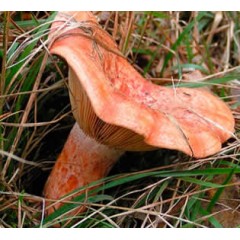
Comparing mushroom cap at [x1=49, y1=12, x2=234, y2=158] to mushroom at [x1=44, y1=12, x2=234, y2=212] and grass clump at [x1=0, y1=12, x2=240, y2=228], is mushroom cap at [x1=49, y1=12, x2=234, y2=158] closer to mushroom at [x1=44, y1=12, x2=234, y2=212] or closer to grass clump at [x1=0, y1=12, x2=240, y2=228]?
mushroom at [x1=44, y1=12, x2=234, y2=212]

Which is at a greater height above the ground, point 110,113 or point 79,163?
point 110,113

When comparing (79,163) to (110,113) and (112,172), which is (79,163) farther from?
(110,113)

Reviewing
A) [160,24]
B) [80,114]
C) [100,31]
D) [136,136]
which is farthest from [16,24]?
[160,24]

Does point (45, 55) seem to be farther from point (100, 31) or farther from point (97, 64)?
point (97, 64)

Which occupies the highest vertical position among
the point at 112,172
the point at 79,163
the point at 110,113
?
the point at 110,113

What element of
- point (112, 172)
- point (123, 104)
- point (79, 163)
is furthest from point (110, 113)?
point (112, 172)

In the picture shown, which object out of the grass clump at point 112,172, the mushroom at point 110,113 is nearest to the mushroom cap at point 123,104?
the mushroom at point 110,113
